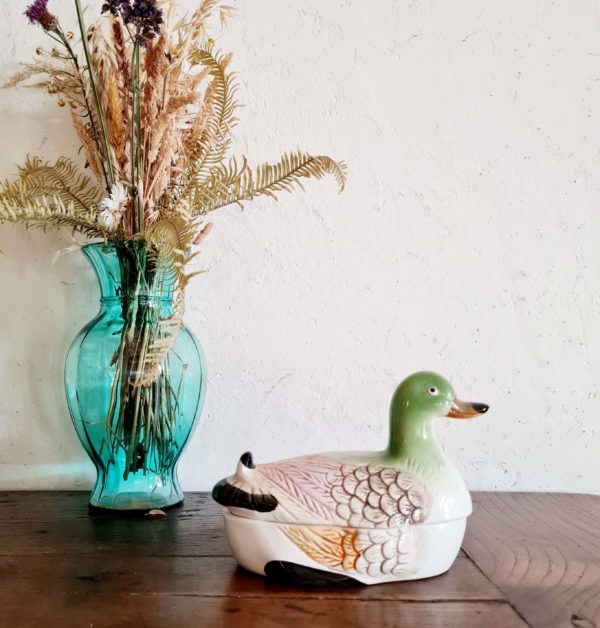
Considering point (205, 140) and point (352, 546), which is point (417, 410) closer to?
point (352, 546)

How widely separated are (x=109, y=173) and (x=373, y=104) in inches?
16.5

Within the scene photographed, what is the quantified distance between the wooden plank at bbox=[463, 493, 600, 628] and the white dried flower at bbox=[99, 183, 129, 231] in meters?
0.55

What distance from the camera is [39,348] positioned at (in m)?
1.01

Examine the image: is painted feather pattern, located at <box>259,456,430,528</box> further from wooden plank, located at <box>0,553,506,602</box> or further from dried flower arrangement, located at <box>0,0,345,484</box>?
dried flower arrangement, located at <box>0,0,345,484</box>

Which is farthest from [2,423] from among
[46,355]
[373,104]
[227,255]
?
[373,104]

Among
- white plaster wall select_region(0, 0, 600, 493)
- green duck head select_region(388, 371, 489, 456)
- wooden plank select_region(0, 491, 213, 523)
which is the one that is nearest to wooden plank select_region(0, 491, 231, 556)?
wooden plank select_region(0, 491, 213, 523)

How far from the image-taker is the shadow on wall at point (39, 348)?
3.31 ft

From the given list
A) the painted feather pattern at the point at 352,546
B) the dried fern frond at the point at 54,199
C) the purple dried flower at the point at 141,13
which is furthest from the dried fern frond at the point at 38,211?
the painted feather pattern at the point at 352,546

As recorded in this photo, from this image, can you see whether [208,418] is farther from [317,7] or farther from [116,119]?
[317,7]

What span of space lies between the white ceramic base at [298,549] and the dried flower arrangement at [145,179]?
0.78 ft

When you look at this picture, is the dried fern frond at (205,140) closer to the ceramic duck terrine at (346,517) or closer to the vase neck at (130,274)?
the vase neck at (130,274)

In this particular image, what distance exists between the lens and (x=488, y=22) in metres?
1.02

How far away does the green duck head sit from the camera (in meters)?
0.66

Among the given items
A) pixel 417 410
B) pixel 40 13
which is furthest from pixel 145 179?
pixel 417 410
